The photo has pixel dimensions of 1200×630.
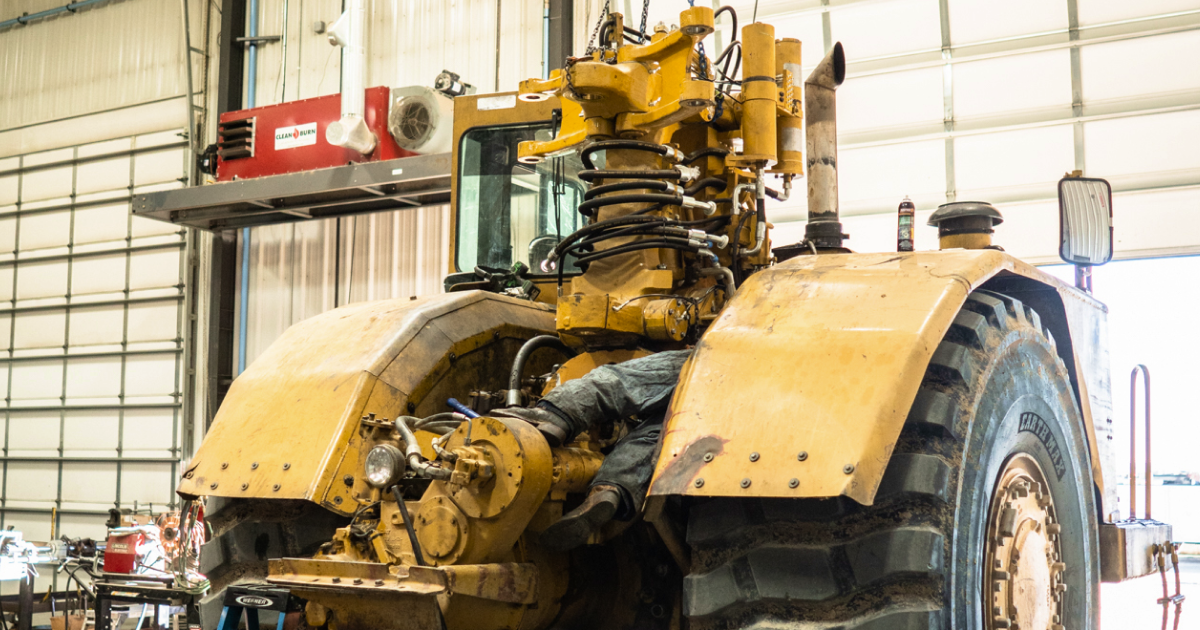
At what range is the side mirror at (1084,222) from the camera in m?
4.34

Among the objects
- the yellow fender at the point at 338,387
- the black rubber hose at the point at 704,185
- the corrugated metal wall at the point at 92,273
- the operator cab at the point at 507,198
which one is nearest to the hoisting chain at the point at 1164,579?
the black rubber hose at the point at 704,185

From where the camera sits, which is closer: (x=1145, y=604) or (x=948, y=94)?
(x=948, y=94)

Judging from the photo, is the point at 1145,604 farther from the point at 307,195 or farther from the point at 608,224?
the point at 307,195

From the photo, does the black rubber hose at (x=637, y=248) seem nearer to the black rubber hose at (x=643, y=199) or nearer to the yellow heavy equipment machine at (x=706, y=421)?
the yellow heavy equipment machine at (x=706, y=421)

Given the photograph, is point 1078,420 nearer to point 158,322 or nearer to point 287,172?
point 287,172

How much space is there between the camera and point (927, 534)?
2.46 meters

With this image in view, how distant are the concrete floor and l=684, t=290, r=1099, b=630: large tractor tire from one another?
5.37 meters

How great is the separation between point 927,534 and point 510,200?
2.78 meters

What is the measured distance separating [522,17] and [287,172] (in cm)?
320

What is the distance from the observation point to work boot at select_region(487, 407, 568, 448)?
2.84 m

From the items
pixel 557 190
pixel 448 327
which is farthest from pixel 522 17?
pixel 448 327

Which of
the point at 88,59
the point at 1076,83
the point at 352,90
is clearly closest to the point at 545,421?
the point at 1076,83

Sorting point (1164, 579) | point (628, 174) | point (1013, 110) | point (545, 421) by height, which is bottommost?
point (1164, 579)

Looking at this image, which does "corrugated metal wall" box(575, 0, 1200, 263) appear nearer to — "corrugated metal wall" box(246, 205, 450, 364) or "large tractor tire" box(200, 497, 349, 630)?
"corrugated metal wall" box(246, 205, 450, 364)
